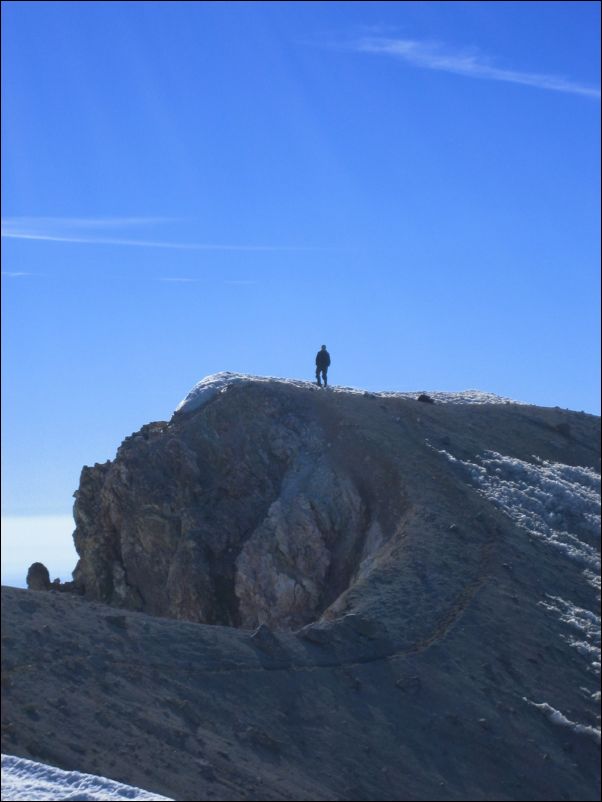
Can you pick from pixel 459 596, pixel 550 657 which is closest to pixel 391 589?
pixel 459 596

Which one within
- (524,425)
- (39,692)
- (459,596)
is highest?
(524,425)

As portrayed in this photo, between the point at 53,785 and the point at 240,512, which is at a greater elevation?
the point at 240,512

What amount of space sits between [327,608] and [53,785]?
14.8 meters

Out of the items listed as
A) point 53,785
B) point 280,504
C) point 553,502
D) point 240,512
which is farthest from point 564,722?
point 240,512

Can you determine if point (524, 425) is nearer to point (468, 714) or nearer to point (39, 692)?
point (468, 714)

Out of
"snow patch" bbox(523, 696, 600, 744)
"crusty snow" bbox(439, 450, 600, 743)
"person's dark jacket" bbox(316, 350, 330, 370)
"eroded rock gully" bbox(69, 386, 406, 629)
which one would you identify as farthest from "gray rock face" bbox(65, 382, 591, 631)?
"snow patch" bbox(523, 696, 600, 744)

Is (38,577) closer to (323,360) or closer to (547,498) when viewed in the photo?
(323,360)

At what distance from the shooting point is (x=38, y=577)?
38.5 metres

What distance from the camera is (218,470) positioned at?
40531 mm

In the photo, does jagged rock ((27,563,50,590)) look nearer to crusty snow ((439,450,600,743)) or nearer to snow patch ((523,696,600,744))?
crusty snow ((439,450,600,743))

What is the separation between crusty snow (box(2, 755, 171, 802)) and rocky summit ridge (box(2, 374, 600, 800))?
1.00 meters

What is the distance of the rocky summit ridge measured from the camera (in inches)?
947

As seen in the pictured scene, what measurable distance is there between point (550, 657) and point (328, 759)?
837 cm

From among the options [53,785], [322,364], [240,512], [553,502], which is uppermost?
[322,364]
